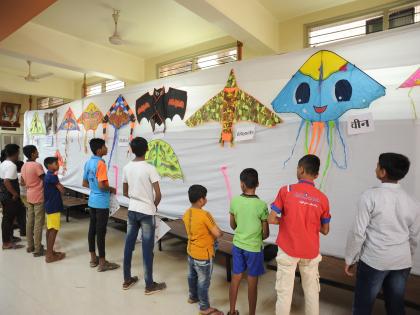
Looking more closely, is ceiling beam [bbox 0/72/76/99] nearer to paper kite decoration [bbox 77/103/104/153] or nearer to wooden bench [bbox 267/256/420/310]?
paper kite decoration [bbox 77/103/104/153]

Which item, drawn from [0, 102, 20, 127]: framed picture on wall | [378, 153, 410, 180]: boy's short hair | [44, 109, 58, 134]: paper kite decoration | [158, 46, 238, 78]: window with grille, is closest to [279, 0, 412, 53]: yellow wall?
[158, 46, 238, 78]: window with grille

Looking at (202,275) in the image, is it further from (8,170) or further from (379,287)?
(8,170)

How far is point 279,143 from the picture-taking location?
249 cm

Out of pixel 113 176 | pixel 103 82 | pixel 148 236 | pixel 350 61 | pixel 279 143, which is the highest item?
pixel 103 82

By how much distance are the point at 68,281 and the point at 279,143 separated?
2343 millimetres

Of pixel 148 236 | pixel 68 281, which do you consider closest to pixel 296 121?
pixel 148 236

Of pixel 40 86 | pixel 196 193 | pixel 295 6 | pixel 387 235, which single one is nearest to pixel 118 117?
pixel 196 193

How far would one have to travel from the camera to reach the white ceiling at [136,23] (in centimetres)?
336

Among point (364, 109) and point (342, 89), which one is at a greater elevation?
point (342, 89)

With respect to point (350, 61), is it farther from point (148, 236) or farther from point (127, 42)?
point (127, 42)

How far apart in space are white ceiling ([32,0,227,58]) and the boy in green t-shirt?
2522mm

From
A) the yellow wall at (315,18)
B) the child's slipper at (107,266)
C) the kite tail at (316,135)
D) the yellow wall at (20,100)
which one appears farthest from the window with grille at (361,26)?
the yellow wall at (20,100)

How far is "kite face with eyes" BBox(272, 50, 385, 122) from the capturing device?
208 centimetres

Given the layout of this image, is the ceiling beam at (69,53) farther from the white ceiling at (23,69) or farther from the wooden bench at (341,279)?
the wooden bench at (341,279)
